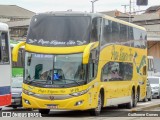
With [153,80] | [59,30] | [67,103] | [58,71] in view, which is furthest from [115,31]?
[153,80]

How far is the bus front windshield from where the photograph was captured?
1988 cm

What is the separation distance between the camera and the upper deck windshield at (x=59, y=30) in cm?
2025

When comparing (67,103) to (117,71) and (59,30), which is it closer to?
(59,30)

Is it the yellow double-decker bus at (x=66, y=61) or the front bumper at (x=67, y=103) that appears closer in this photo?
the front bumper at (x=67, y=103)

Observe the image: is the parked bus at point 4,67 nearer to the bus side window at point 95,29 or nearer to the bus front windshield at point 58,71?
the bus front windshield at point 58,71

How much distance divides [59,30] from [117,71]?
4.61 metres

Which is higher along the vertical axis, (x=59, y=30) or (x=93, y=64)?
(x=59, y=30)

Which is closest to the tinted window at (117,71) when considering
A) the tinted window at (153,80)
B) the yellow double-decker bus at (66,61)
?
the yellow double-decker bus at (66,61)

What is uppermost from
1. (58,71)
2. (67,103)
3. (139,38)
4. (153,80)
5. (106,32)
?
(106,32)

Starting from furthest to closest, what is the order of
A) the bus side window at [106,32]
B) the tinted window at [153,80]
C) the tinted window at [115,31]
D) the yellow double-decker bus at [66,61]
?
the tinted window at [153,80]
the tinted window at [115,31]
the bus side window at [106,32]
the yellow double-decker bus at [66,61]

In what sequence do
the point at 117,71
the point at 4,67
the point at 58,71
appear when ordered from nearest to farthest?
the point at 4,67
the point at 58,71
the point at 117,71

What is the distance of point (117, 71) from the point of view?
24016mm

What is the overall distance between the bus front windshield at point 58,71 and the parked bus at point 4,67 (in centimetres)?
310

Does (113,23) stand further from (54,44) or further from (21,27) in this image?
(21,27)
